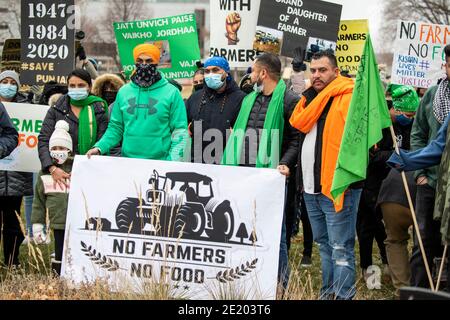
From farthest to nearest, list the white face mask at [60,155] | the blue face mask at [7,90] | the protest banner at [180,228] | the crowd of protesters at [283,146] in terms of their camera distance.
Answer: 1. the blue face mask at [7,90]
2. the white face mask at [60,155]
3. the crowd of protesters at [283,146]
4. the protest banner at [180,228]

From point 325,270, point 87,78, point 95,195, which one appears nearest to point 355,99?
point 325,270

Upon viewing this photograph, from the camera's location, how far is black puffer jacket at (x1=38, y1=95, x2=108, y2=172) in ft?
28.0

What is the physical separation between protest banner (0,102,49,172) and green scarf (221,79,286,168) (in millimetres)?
2506

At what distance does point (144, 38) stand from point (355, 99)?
5986mm

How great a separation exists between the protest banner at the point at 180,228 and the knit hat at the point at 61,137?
40.0 inches

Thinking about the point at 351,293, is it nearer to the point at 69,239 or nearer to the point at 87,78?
the point at 69,239

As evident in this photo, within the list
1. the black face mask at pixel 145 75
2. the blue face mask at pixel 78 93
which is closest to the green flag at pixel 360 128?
the black face mask at pixel 145 75

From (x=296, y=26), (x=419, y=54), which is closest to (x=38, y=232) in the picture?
(x=296, y=26)

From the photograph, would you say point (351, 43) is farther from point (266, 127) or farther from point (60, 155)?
point (60, 155)

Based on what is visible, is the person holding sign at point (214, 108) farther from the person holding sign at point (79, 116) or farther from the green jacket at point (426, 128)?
the green jacket at point (426, 128)

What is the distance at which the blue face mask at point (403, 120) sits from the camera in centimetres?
893

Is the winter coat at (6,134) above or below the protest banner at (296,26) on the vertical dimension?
below

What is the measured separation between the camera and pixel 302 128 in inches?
290

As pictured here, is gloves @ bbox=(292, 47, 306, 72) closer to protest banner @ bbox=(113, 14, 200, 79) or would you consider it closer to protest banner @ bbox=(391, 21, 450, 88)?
protest banner @ bbox=(391, 21, 450, 88)
